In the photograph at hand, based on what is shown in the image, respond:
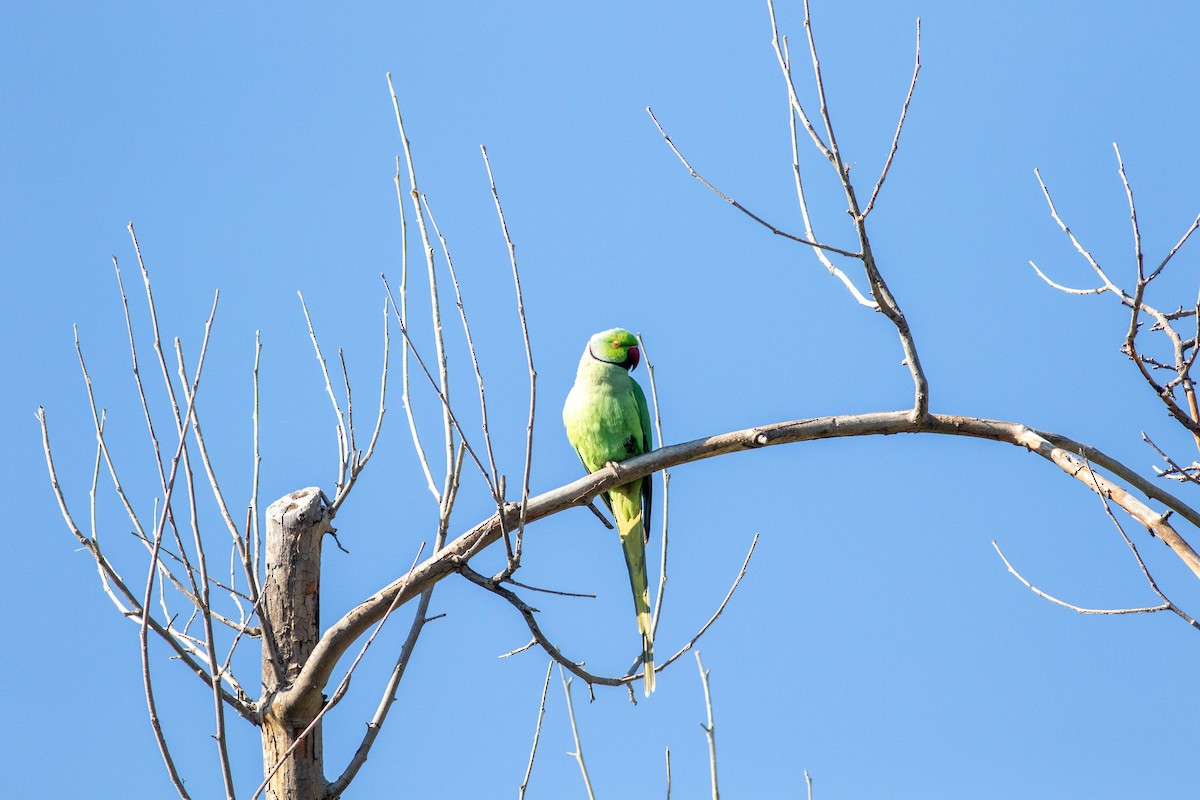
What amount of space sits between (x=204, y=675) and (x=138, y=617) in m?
0.24

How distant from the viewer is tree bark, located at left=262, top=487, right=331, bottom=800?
11.3 ft

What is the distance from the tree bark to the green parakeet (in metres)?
1.38

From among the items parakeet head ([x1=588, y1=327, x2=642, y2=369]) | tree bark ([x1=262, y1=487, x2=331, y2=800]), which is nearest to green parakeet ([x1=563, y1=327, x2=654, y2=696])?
parakeet head ([x1=588, y1=327, x2=642, y2=369])

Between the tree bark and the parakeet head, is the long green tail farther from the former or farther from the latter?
the tree bark

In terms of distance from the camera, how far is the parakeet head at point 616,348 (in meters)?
5.62

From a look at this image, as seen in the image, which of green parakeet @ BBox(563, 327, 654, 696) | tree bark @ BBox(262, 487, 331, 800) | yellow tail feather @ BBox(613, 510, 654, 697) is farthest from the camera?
green parakeet @ BBox(563, 327, 654, 696)

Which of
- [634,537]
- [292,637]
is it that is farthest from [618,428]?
[292,637]

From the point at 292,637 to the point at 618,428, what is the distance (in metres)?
1.91

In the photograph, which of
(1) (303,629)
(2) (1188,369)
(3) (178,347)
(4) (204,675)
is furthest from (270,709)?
(2) (1188,369)

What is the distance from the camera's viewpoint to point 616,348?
5641 mm

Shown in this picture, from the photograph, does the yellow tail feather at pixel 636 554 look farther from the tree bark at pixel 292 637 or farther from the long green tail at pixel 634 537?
the tree bark at pixel 292 637

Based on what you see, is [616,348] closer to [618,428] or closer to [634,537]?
[618,428]

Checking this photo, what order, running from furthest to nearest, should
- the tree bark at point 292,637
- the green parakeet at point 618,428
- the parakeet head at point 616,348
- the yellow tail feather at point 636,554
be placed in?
the parakeet head at point 616,348
the green parakeet at point 618,428
the yellow tail feather at point 636,554
the tree bark at point 292,637

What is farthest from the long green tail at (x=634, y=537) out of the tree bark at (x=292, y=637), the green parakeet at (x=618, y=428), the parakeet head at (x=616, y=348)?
the tree bark at (x=292, y=637)
